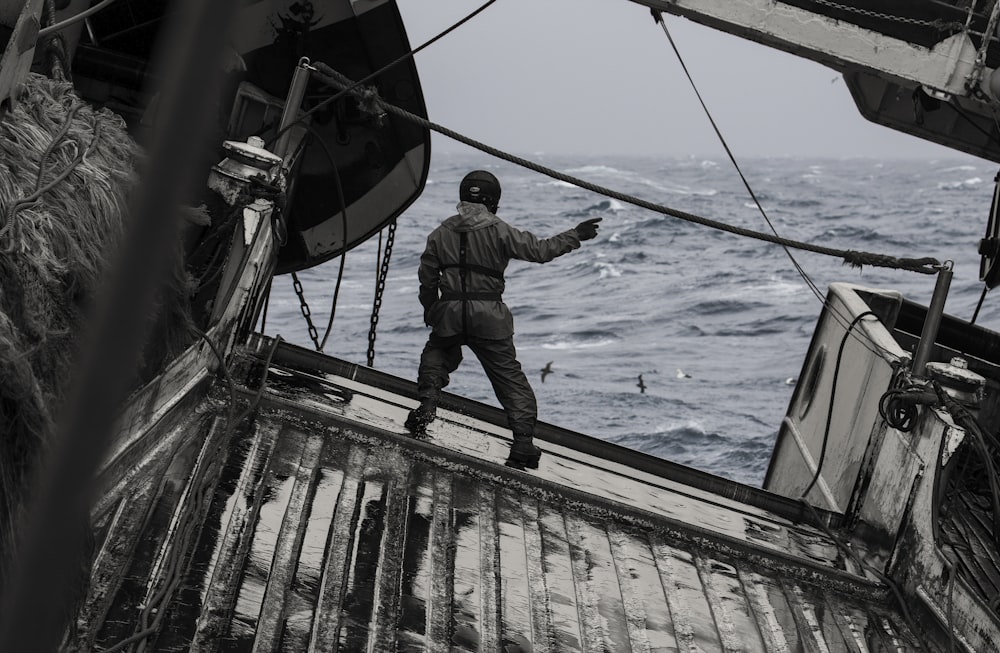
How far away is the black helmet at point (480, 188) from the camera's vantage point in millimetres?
6660

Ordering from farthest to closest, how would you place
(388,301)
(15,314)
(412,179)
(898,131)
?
(388,301) → (412,179) → (898,131) → (15,314)

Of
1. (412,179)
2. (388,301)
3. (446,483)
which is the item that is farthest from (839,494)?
(388,301)

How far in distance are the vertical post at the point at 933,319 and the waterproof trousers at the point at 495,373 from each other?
7.36 feet

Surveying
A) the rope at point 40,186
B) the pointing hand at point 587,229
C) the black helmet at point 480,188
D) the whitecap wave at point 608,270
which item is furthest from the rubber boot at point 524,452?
the whitecap wave at point 608,270

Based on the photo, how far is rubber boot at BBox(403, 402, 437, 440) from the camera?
654 cm

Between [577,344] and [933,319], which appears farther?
[577,344]

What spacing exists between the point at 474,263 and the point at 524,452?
43.9 inches

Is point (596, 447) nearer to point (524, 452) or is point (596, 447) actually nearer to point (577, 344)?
point (524, 452)

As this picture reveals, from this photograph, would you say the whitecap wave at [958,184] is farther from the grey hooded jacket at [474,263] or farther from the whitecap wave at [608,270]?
the grey hooded jacket at [474,263]

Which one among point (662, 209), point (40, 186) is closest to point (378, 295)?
point (662, 209)

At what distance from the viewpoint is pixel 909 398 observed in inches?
251

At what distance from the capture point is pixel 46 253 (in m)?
3.48

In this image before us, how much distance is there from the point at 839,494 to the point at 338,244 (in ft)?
17.9

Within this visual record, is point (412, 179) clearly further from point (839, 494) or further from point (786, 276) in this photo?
point (786, 276)
